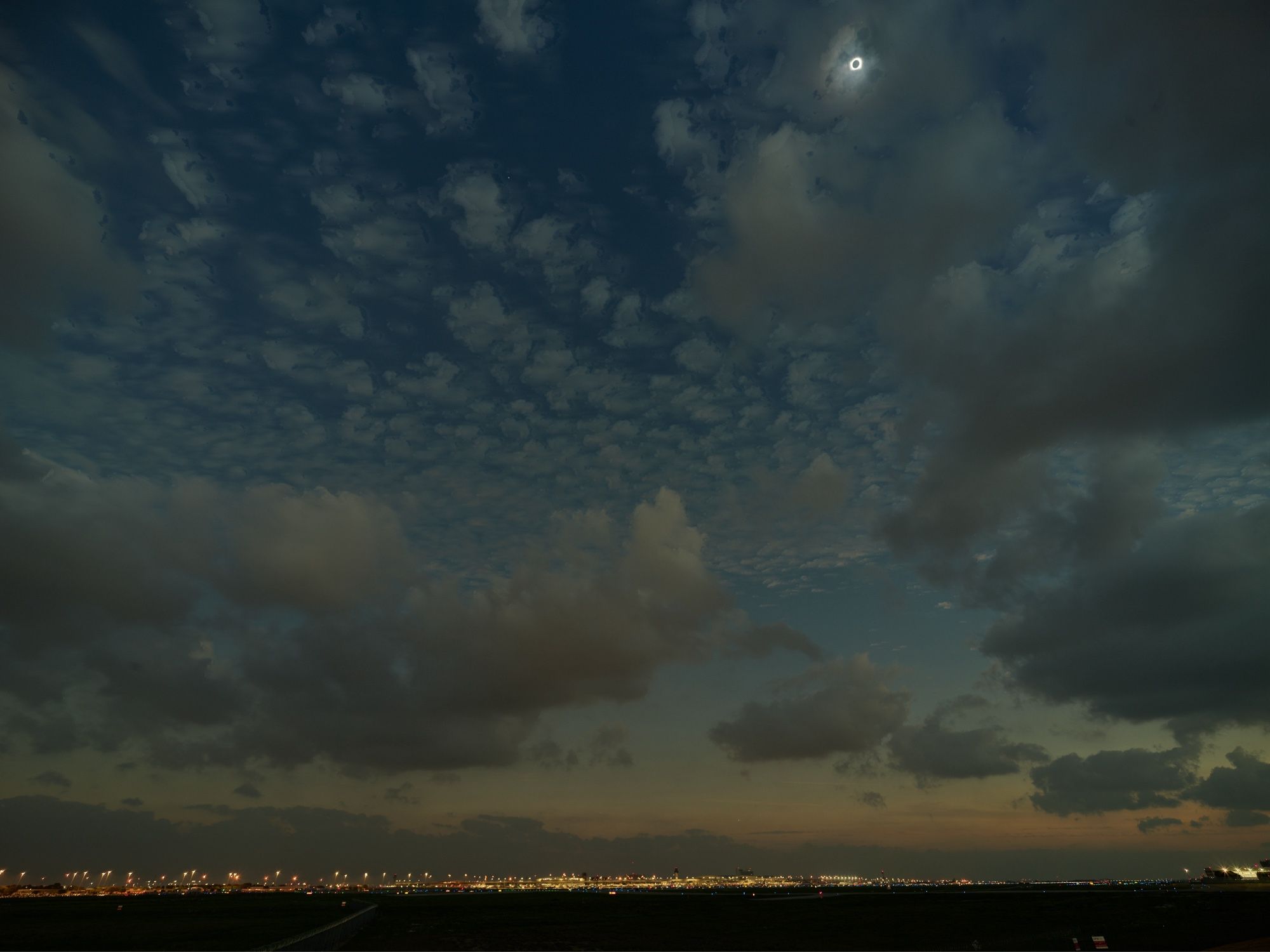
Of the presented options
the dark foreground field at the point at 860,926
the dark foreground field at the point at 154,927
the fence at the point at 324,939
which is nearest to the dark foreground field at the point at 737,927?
the dark foreground field at the point at 860,926

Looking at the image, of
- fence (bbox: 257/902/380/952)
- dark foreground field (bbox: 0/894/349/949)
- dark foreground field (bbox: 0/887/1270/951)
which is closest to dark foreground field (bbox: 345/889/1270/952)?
dark foreground field (bbox: 0/887/1270/951)

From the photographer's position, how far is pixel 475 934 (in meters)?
108

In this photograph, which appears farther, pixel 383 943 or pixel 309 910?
pixel 309 910

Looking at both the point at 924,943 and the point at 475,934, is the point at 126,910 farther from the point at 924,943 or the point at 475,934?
the point at 924,943

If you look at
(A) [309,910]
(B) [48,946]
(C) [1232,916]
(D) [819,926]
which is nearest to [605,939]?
(D) [819,926]

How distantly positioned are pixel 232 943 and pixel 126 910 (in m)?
144

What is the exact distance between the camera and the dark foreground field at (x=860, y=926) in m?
86.6

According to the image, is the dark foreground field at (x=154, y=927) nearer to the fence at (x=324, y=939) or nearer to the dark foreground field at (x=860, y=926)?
the fence at (x=324, y=939)

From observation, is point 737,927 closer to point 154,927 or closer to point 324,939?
point 324,939

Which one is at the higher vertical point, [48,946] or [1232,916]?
[1232,916]

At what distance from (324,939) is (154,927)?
8143cm

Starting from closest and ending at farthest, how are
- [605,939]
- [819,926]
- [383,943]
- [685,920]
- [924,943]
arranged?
[924,943] → [383,943] → [605,939] → [819,926] → [685,920]

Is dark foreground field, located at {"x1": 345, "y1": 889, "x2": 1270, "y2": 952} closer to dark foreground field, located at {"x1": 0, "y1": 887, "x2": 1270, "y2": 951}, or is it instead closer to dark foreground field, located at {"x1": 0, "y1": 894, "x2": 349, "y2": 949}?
dark foreground field, located at {"x1": 0, "y1": 887, "x2": 1270, "y2": 951}

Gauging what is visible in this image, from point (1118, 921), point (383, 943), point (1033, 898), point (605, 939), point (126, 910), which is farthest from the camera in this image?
point (126, 910)
